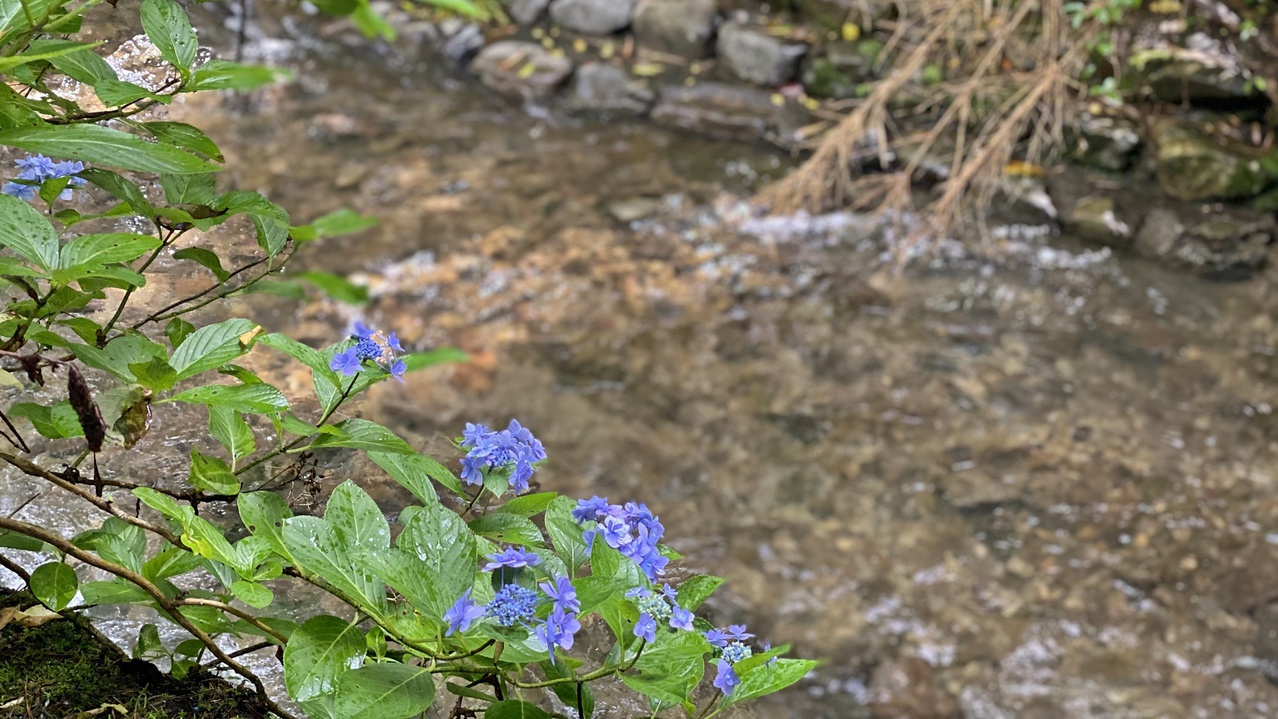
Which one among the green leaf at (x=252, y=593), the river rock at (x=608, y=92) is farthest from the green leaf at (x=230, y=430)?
the river rock at (x=608, y=92)

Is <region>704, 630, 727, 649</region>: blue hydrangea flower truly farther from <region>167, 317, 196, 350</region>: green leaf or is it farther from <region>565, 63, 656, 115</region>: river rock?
<region>565, 63, 656, 115</region>: river rock

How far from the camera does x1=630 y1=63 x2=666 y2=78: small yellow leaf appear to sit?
4.71m

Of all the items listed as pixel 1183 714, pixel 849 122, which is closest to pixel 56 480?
pixel 1183 714

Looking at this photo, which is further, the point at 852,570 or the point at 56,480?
the point at 852,570

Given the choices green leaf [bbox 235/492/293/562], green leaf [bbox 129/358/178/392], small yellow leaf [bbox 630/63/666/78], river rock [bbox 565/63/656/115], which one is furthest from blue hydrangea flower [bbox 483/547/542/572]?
small yellow leaf [bbox 630/63/666/78]

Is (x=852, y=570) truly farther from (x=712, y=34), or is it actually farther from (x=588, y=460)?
(x=712, y=34)

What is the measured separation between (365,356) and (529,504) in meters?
0.15

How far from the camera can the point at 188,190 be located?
693mm

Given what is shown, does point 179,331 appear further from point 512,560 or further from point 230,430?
point 512,560

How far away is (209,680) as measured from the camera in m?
0.75

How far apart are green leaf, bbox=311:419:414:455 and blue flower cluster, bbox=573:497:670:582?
0.41 ft

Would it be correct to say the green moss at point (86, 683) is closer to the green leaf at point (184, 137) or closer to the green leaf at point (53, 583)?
the green leaf at point (53, 583)

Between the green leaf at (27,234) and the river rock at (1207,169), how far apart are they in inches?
161

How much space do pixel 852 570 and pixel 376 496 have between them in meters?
2.14
